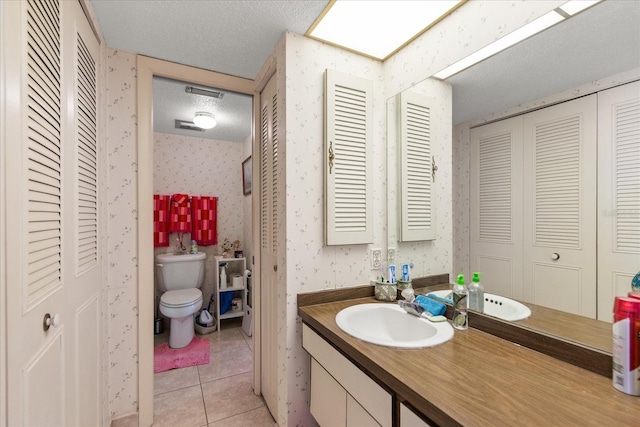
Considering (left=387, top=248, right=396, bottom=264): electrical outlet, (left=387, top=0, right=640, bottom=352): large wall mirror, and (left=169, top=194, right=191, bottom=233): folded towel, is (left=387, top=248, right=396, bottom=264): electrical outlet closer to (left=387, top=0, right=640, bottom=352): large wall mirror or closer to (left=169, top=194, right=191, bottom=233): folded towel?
(left=387, top=0, right=640, bottom=352): large wall mirror

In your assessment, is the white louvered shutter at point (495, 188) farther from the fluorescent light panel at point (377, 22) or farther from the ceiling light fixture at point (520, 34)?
the fluorescent light panel at point (377, 22)

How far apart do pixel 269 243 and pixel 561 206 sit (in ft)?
4.80

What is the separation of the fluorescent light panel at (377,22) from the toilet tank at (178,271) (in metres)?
2.54

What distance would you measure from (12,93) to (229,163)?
299 centimetres

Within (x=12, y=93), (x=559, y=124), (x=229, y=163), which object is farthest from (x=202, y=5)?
(x=229, y=163)

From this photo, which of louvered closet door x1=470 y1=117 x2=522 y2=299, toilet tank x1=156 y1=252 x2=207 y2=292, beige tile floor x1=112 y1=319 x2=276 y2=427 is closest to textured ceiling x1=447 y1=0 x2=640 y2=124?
louvered closet door x1=470 y1=117 x2=522 y2=299

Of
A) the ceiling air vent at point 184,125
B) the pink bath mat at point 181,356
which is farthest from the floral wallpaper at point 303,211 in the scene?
the ceiling air vent at point 184,125

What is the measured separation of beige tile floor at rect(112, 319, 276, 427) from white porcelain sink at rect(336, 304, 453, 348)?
0.97 metres

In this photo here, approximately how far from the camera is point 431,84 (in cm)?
143

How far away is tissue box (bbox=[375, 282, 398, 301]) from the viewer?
5.00 ft

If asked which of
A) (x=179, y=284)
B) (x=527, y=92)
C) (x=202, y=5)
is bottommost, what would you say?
(x=179, y=284)

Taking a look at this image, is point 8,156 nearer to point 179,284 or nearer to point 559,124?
point 559,124

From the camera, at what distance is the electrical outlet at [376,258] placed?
167 centimetres

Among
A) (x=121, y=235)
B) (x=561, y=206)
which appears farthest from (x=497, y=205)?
(x=121, y=235)
